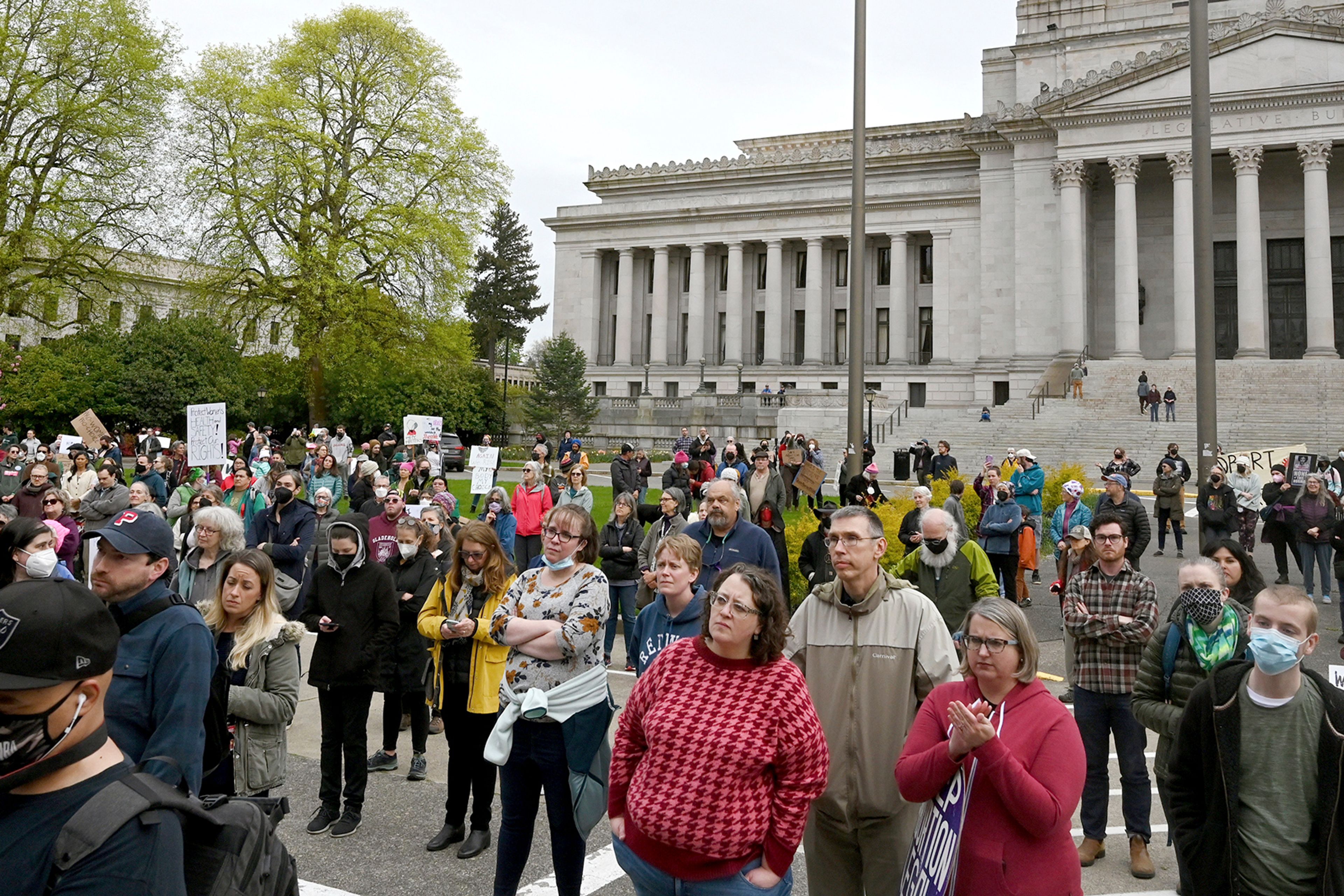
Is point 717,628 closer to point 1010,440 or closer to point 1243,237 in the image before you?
point 1010,440

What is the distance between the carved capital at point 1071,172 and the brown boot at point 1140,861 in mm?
45592

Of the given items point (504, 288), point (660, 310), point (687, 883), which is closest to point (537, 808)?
point (687, 883)

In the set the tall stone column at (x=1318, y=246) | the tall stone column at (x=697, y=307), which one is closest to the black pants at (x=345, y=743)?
the tall stone column at (x=1318, y=246)

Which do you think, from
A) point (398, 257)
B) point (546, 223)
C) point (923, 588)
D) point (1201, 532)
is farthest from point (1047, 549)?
point (546, 223)

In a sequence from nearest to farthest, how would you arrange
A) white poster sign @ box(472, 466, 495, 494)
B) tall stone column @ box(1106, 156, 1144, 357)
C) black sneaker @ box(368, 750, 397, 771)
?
black sneaker @ box(368, 750, 397, 771)
white poster sign @ box(472, 466, 495, 494)
tall stone column @ box(1106, 156, 1144, 357)

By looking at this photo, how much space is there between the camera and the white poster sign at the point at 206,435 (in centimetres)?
1666

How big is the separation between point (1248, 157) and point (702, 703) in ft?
161

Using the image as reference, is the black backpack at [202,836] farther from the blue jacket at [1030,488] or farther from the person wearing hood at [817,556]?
the blue jacket at [1030,488]

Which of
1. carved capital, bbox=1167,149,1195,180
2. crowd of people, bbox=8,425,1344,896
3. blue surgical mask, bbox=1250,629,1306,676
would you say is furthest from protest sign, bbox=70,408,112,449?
carved capital, bbox=1167,149,1195,180

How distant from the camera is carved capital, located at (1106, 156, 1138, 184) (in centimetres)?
4462

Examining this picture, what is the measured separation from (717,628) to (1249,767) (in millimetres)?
2166

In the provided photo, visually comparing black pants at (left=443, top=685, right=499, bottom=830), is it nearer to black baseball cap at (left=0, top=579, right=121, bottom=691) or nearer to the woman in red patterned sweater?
the woman in red patterned sweater

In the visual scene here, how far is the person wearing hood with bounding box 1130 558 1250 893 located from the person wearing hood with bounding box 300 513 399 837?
4.68m

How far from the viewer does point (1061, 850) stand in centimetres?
350
